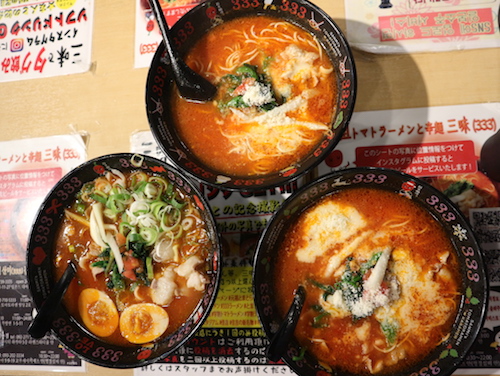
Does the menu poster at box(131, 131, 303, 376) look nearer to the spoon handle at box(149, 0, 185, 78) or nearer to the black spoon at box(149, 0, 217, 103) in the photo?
the black spoon at box(149, 0, 217, 103)

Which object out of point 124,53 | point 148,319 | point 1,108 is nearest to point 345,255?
point 148,319

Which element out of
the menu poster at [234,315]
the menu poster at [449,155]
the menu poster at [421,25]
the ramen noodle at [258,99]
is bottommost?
the menu poster at [234,315]

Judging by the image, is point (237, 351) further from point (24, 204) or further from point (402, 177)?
point (24, 204)

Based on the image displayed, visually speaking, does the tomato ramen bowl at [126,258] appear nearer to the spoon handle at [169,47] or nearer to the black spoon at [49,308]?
the black spoon at [49,308]

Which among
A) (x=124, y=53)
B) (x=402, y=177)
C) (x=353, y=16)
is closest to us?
(x=402, y=177)

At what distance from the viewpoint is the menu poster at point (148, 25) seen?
86.0 inches

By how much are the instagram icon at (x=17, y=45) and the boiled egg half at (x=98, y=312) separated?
1.56 metres

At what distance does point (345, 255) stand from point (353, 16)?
4.14 feet

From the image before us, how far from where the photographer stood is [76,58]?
2264 millimetres

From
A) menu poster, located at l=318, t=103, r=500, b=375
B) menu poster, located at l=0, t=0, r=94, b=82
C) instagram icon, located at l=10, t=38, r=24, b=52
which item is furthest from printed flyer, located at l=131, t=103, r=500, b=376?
instagram icon, located at l=10, t=38, r=24, b=52

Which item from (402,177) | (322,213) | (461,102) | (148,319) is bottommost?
(148,319)

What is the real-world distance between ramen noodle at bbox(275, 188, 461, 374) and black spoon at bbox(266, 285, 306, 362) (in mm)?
95

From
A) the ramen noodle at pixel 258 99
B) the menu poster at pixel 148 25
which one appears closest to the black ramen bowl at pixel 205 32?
the ramen noodle at pixel 258 99

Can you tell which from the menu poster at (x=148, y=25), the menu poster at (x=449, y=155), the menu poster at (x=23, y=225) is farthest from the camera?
the menu poster at (x=148, y=25)
